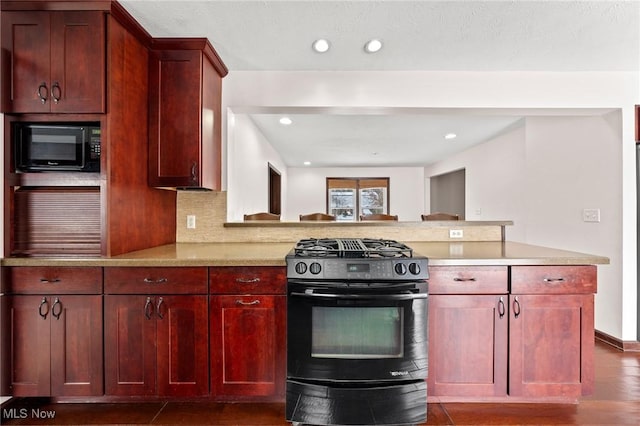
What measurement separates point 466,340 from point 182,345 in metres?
1.55

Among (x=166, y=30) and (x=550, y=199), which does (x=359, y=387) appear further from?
(x=550, y=199)

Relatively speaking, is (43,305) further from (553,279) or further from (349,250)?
(553,279)

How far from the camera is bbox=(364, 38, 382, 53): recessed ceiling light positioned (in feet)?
7.27

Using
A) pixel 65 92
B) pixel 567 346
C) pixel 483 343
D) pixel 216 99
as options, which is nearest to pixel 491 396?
pixel 483 343

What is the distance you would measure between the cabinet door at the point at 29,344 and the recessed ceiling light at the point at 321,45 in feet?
7.18

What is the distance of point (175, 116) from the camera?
2197 mm

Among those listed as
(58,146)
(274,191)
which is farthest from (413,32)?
(274,191)

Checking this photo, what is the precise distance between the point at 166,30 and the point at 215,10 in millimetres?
415

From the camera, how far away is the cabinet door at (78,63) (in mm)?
1802

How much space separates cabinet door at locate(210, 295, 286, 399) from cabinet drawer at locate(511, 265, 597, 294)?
1.29m

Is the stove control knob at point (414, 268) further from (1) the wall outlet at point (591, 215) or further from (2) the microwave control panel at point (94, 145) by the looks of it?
(1) the wall outlet at point (591, 215)

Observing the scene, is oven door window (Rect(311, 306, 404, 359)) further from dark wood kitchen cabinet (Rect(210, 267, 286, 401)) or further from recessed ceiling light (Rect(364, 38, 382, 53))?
recessed ceiling light (Rect(364, 38, 382, 53))

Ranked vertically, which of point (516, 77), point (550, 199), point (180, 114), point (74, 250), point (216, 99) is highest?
point (516, 77)

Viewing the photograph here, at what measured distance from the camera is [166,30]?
2121 mm
